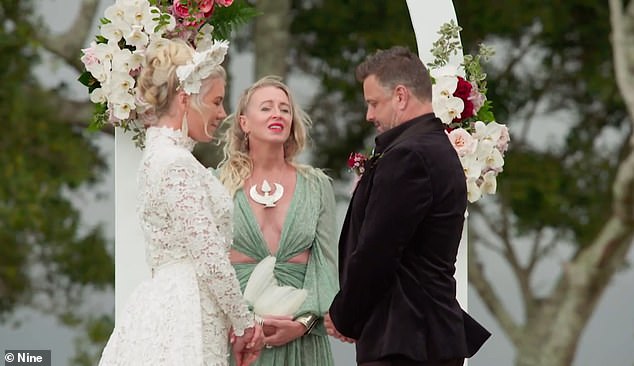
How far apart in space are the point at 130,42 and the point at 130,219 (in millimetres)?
764

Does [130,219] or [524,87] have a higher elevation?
[524,87]

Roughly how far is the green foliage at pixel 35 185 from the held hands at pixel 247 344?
5.83 meters

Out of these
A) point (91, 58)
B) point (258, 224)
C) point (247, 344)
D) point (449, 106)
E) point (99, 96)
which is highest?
point (91, 58)

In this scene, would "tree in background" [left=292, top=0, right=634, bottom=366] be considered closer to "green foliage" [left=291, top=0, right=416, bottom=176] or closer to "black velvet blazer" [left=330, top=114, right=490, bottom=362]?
"green foliage" [left=291, top=0, right=416, bottom=176]

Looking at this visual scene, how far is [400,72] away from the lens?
11.5ft

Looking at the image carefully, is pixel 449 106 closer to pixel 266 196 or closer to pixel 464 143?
pixel 464 143

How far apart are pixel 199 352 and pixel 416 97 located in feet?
3.48

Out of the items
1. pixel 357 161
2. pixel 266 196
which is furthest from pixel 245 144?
pixel 357 161

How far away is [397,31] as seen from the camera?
891 centimetres

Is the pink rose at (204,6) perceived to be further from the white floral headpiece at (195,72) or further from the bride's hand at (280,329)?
the bride's hand at (280,329)

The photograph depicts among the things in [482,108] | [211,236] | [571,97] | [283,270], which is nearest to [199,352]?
[211,236]

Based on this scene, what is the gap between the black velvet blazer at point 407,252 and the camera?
3340 millimetres

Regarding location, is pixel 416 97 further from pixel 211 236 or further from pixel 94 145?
pixel 94 145

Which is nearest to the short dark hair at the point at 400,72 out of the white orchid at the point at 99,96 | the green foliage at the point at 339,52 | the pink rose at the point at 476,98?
the pink rose at the point at 476,98
